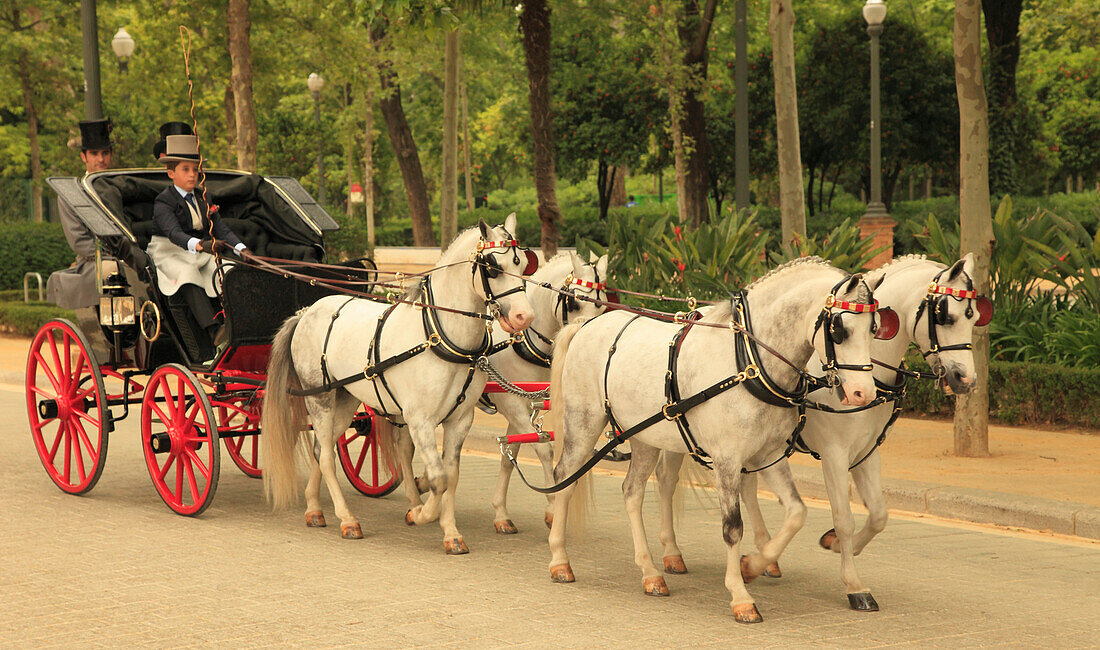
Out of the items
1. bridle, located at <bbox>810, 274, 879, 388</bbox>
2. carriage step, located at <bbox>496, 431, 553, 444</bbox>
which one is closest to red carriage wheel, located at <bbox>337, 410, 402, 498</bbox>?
carriage step, located at <bbox>496, 431, 553, 444</bbox>

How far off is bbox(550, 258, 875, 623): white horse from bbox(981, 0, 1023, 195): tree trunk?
2517 cm

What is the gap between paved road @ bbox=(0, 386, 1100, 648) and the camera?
5.72 metres

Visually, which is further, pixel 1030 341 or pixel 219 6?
pixel 219 6

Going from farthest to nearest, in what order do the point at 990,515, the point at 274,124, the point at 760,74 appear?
the point at 274,124, the point at 760,74, the point at 990,515

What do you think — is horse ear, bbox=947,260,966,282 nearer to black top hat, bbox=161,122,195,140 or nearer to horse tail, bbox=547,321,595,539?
horse tail, bbox=547,321,595,539

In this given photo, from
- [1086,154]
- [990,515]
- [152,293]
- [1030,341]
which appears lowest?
[990,515]

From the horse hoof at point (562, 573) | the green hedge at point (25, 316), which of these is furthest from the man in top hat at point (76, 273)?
the green hedge at point (25, 316)

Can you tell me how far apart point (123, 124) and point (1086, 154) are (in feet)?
104

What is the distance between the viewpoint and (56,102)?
3578cm

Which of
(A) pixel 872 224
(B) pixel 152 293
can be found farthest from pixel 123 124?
(B) pixel 152 293

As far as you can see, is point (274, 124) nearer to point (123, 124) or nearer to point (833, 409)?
point (123, 124)

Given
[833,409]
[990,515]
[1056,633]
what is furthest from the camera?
[990,515]

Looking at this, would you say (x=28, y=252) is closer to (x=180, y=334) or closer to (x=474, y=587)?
(x=180, y=334)

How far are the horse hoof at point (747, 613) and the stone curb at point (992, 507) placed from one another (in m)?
2.69
